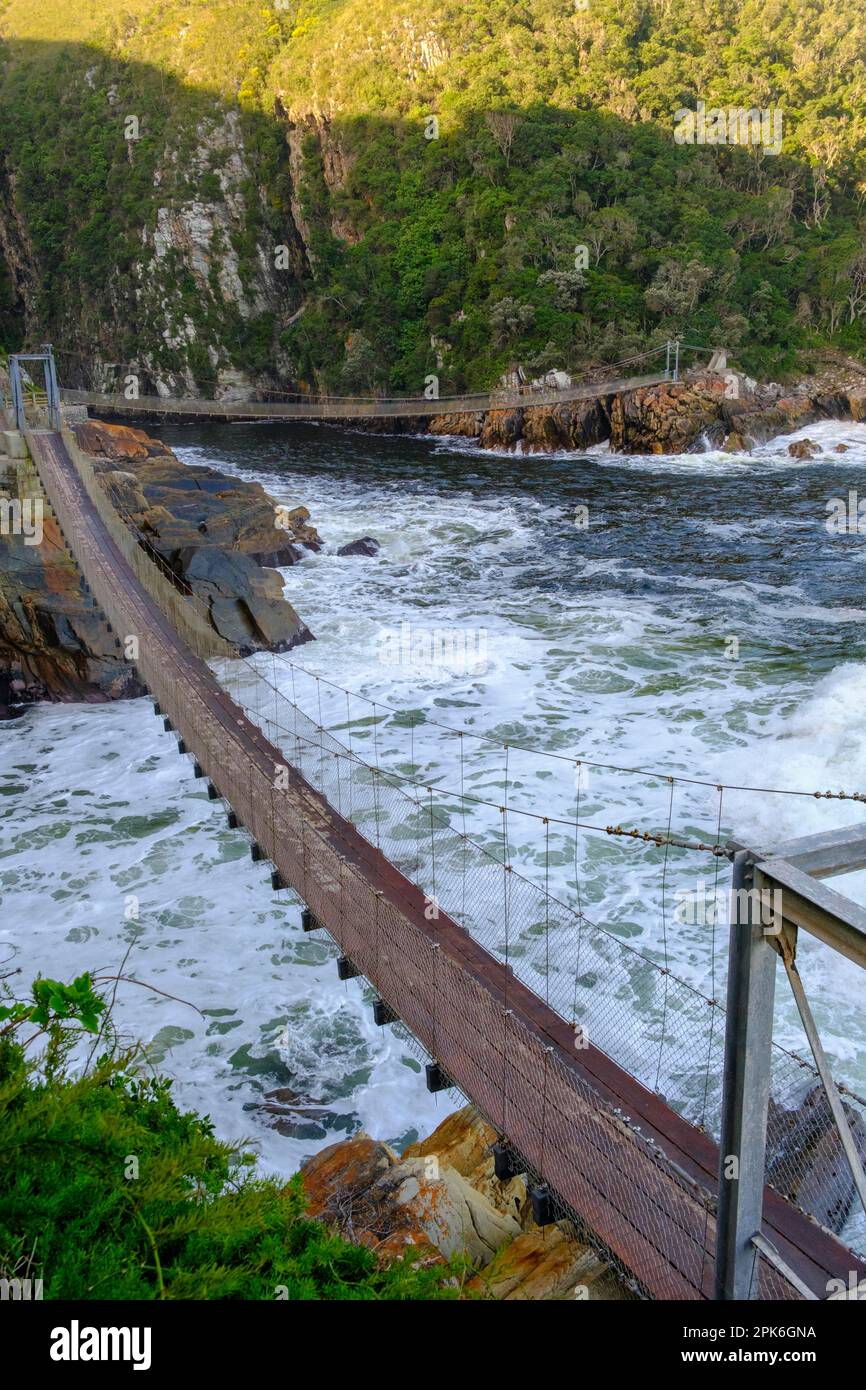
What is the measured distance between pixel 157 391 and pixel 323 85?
44.5 ft

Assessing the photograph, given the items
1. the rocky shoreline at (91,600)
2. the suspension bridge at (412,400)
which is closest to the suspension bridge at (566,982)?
the rocky shoreline at (91,600)

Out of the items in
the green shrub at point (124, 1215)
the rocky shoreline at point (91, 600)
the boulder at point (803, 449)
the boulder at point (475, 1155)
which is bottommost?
the boulder at point (475, 1155)

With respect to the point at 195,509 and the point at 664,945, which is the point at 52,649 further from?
the point at 664,945

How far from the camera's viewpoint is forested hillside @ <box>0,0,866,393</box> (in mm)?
32188

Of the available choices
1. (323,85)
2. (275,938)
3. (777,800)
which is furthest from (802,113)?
(275,938)

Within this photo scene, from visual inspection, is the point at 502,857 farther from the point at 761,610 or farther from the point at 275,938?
the point at 761,610

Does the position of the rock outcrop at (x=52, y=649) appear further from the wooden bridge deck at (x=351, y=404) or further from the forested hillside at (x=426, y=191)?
the forested hillside at (x=426, y=191)

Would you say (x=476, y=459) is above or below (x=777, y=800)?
above

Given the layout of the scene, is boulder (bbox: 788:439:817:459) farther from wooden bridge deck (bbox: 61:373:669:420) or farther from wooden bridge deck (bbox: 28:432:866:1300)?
wooden bridge deck (bbox: 28:432:866:1300)

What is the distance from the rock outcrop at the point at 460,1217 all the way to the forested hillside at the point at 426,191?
27.8m

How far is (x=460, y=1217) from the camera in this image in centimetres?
437

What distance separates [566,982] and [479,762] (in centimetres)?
373

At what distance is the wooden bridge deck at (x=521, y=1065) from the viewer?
3.95 metres

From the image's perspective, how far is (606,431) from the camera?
1089 inches
